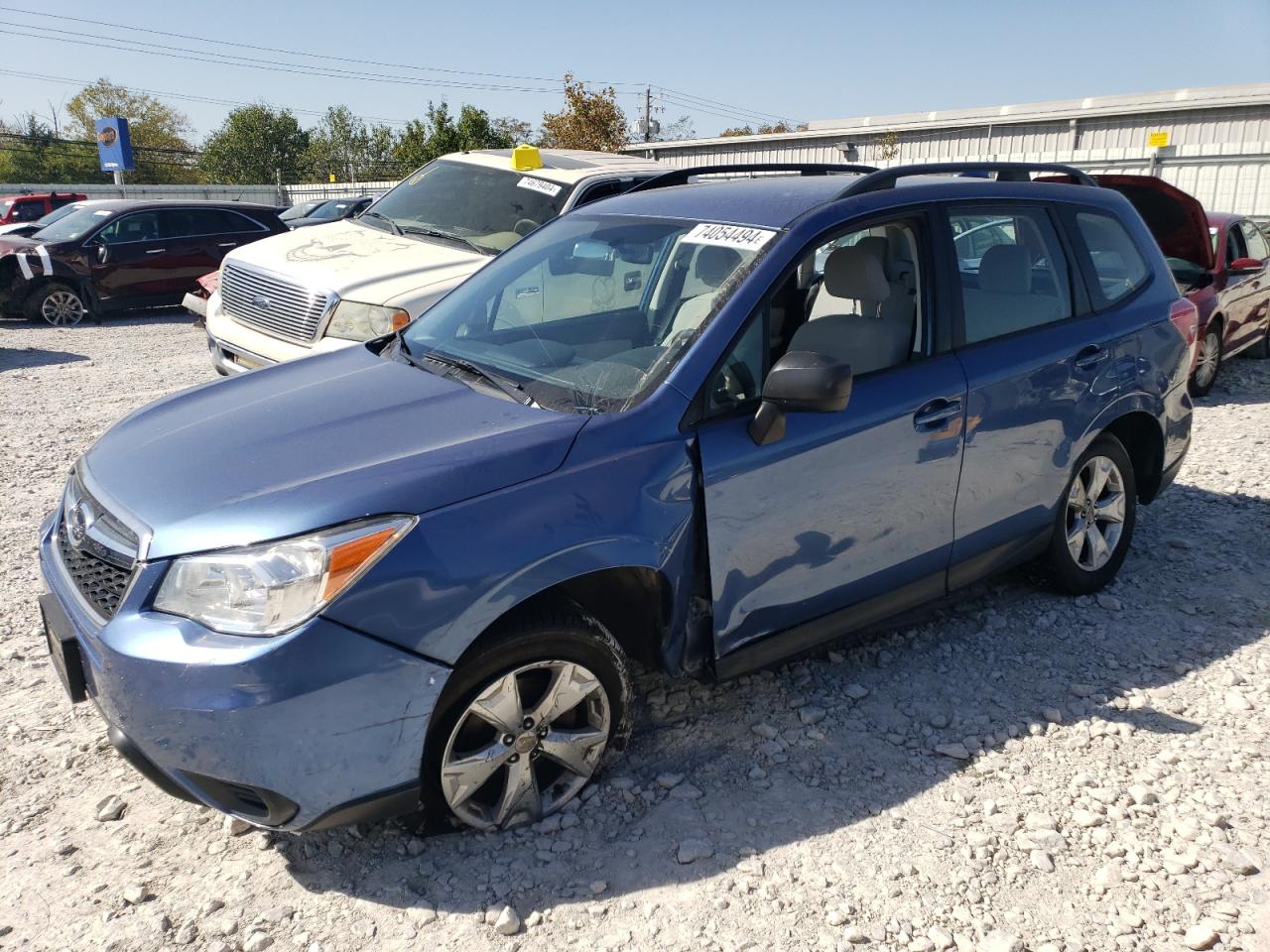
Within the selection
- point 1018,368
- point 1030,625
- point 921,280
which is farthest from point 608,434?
point 1030,625

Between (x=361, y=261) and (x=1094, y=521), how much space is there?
4.83 m

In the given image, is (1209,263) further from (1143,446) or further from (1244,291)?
(1143,446)

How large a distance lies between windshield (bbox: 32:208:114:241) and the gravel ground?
428 inches

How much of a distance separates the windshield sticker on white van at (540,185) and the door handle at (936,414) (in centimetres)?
437

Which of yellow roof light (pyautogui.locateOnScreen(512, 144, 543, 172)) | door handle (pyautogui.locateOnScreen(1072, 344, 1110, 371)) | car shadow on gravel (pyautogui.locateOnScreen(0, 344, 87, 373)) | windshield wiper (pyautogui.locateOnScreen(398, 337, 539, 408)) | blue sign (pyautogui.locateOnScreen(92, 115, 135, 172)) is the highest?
blue sign (pyautogui.locateOnScreen(92, 115, 135, 172))

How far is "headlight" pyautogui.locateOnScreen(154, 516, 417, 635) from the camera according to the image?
2.39 m

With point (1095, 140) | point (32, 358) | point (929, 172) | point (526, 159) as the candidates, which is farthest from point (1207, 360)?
point (1095, 140)

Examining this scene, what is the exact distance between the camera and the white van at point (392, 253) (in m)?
6.28

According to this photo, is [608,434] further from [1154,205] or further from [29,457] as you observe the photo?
[1154,205]

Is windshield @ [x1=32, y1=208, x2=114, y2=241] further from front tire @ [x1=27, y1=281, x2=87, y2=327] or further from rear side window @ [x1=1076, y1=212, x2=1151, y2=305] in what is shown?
rear side window @ [x1=1076, y1=212, x2=1151, y2=305]

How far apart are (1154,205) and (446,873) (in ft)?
25.8

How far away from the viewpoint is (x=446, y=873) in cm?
276

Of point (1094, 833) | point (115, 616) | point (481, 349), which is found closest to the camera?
point (115, 616)

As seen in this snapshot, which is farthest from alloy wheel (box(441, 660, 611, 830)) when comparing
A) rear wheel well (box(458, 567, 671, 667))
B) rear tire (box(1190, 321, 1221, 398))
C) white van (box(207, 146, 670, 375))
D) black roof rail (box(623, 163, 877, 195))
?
rear tire (box(1190, 321, 1221, 398))
